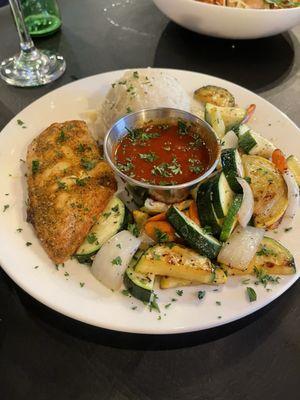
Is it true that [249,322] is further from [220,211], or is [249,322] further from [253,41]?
[253,41]

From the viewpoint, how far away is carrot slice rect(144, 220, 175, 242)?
217 centimetres

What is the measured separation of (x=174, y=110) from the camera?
8.83 feet

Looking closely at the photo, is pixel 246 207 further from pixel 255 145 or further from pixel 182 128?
pixel 182 128

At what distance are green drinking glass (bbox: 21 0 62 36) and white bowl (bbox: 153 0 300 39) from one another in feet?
3.51

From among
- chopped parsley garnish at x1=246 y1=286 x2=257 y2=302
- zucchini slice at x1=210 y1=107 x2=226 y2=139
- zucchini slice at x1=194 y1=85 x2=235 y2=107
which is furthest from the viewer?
zucchini slice at x1=194 y1=85 x2=235 y2=107

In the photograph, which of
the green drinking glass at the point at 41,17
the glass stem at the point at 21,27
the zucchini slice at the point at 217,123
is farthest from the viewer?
the green drinking glass at the point at 41,17

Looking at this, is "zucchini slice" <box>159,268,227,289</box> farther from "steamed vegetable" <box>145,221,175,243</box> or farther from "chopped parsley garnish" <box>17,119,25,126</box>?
"chopped parsley garnish" <box>17,119,25,126</box>

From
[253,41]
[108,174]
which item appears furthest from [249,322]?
[253,41]

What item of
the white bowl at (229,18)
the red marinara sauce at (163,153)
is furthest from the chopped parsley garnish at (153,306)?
the white bowl at (229,18)

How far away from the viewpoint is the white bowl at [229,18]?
3.39 meters

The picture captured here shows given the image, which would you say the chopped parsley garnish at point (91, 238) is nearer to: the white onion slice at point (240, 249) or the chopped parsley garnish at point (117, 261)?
the chopped parsley garnish at point (117, 261)

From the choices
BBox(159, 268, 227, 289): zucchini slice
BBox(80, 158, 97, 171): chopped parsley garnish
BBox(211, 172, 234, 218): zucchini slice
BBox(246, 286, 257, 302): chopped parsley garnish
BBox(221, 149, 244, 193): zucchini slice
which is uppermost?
BBox(221, 149, 244, 193): zucchini slice

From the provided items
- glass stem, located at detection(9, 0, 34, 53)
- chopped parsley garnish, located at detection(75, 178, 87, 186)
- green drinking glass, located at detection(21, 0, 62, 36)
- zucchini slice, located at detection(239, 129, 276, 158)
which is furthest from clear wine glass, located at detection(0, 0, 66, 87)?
zucchini slice, located at detection(239, 129, 276, 158)

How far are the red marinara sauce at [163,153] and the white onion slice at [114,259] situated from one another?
1.36ft
